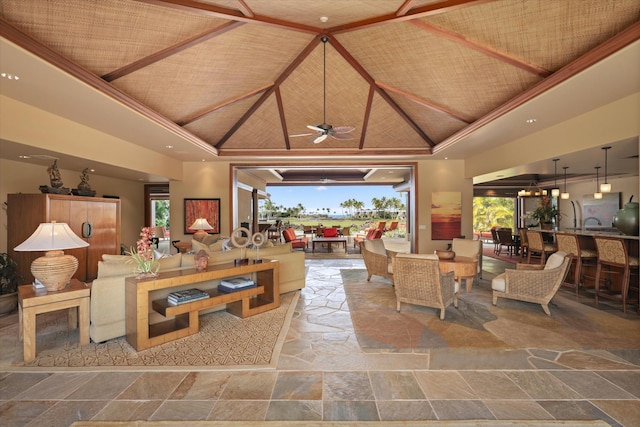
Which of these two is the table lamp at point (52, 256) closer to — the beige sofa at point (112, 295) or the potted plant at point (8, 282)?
the beige sofa at point (112, 295)

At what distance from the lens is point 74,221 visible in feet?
17.6

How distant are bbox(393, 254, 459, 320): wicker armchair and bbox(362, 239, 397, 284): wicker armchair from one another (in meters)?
1.25

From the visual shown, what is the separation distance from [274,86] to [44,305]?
4.77 m

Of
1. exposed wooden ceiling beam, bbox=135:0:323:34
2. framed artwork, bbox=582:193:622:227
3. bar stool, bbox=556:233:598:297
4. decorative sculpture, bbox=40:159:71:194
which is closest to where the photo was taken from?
exposed wooden ceiling beam, bbox=135:0:323:34

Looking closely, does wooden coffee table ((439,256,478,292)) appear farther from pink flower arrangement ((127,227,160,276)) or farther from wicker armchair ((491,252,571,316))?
pink flower arrangement ((127,227,160,276))

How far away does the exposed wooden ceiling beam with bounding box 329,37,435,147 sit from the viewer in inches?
181

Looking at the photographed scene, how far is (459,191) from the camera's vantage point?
8.34 m

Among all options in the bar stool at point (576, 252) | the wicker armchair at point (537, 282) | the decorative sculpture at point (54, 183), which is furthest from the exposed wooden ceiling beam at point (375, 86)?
the decorative sculpture at point (54, 183)

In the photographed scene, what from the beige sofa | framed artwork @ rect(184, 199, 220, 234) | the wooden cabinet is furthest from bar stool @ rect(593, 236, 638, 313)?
the wooden cabinet

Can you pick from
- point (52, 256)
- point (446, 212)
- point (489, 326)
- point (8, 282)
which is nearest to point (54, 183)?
point (8, 282)

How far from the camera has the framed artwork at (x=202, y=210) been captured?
851 centimetres

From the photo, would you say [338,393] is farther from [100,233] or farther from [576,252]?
[100,233]

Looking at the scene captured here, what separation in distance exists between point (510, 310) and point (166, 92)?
6.28 m

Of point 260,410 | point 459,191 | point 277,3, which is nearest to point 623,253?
point 459,191
